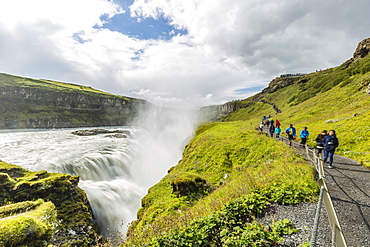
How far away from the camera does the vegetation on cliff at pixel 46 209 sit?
9.00m

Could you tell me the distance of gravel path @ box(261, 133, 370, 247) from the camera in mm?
4762

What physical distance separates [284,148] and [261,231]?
12.5 meters

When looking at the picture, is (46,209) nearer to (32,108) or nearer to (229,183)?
(229,183)

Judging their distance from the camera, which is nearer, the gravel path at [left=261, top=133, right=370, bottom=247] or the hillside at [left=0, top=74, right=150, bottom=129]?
the gravel path at [left=261, top=133, right=370, bottom=247]

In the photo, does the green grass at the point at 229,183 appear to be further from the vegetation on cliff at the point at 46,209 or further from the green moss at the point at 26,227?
the green moss at the point at 26,227

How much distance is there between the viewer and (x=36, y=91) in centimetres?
18438

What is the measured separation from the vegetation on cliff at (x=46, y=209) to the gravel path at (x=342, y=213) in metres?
12.6

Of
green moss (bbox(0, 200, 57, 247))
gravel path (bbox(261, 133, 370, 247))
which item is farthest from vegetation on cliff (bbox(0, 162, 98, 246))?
gravel path (bbox(261, 133, 370, 247))

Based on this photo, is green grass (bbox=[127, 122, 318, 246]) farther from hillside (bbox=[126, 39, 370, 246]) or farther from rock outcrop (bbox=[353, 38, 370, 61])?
rock outcrop (bbox=[353, 38, 370, 61])

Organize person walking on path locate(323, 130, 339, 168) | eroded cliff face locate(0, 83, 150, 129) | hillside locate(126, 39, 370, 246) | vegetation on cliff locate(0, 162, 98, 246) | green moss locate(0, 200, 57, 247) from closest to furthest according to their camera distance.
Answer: hillside locate(126, 39, 370, 246) → green moss locate(0, 200, 57, 247) → vegetation on cliff locate(0, 162, 98, 246) → person walking on path locate(323, 130, 339, 168) → eroded cliff face locate(0, 83, 150, 129)

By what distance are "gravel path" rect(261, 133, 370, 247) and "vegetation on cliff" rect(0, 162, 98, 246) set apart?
495 inches

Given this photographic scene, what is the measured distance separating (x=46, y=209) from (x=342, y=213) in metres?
17.7

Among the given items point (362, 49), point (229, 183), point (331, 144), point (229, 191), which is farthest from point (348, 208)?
point (362, 49)

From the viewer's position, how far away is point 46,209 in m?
11.8
